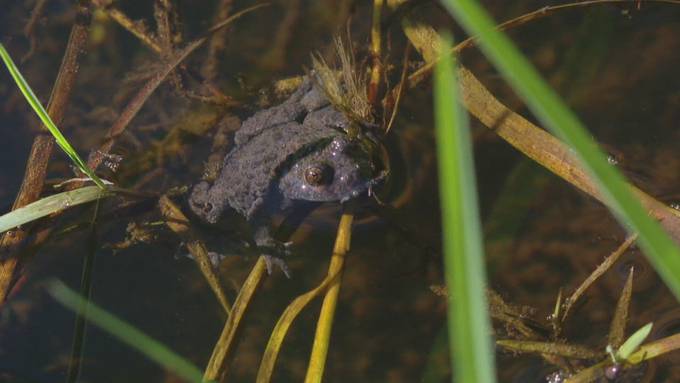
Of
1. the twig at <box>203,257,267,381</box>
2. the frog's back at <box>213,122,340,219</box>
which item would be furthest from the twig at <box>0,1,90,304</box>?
the twig at <box>203,257,267,381</box>

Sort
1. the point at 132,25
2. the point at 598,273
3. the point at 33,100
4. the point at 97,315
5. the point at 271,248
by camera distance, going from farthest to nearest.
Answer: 1. the point at 132,25
2. the point at 271,248
3. the point at 97,315
4. the point at 598,273
5. the point at 33,100

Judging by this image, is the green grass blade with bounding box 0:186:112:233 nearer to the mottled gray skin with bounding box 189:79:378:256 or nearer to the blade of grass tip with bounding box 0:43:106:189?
the blade of grass tip with bounding box 0:43:106:189

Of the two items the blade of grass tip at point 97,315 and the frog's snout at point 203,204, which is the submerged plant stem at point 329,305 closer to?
the blade of grass tip at point 97,315

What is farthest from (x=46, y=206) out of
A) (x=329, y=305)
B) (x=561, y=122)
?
(x=561, y=122)

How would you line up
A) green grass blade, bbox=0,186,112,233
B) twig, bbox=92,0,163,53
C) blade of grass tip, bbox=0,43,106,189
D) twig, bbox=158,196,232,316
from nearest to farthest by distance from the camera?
blade of grass tip, bbox=0,43,106,189
green grass blade, bbox=0,186,112,233
twig, bbox=158,196,232,316
twig, bbox=92,0,163,53

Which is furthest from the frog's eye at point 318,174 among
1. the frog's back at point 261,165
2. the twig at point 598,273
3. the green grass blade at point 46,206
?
the twig at point 598,273

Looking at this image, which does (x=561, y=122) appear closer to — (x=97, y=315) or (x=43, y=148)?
(x=97, y=315)
